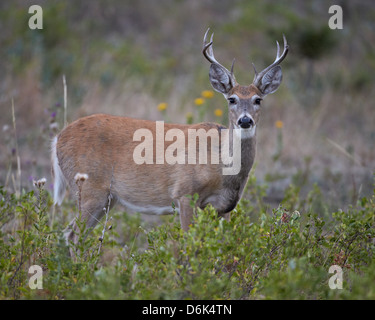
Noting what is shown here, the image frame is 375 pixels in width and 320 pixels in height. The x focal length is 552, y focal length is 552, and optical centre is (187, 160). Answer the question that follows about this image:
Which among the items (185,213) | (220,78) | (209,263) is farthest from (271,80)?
(209,263)

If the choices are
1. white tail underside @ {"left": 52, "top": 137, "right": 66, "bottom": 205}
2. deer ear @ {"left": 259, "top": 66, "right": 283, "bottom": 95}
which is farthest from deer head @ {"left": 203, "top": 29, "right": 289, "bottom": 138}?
white tail underside @ {"left": 52, "top": 137, "right": 66, "bottom": 205}

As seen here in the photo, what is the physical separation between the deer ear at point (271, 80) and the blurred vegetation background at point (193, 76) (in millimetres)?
1370

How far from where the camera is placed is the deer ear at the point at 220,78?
507cm

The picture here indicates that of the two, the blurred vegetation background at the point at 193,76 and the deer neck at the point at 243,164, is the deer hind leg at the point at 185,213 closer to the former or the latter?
the deer neck at the point at 243,164

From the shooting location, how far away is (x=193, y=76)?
12.6m

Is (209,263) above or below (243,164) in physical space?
below

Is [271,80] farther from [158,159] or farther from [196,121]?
[196,121]

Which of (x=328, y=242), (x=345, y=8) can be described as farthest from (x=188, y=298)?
(x=345, y=8)

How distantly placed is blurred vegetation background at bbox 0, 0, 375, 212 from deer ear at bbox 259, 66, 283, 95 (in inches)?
53.9

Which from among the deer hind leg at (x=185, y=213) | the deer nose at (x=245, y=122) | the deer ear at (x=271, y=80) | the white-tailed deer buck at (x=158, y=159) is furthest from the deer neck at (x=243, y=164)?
the deer ear at (x=271, y=80)

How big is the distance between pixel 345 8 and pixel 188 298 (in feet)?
49.4

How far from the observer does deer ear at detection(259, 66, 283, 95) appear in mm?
5172

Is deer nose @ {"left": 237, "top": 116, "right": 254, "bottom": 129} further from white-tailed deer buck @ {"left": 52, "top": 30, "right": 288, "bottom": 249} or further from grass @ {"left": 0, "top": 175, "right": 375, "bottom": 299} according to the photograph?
grass @ {"left": 0, "top": 175, "right": 375, "bottom": 299}

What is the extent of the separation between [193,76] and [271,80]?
7427 millimetres
